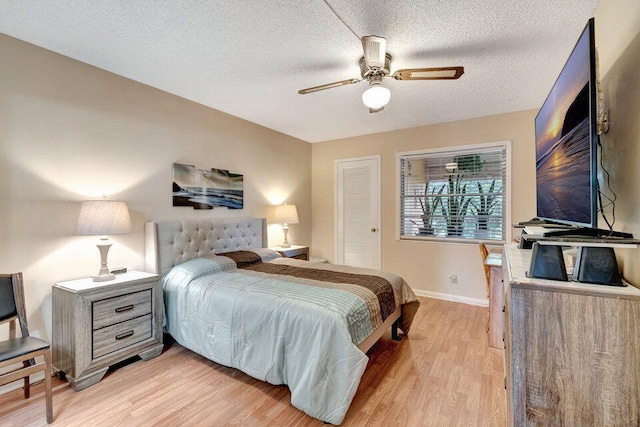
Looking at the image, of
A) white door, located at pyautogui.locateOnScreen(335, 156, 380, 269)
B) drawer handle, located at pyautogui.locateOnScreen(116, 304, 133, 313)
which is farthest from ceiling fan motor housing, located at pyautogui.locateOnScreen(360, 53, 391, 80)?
drawer handle, located at pyautogui.locateOnScreen(116, 304, 133, 313)

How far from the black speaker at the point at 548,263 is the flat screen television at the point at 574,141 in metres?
0.15

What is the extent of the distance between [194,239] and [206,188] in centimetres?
65

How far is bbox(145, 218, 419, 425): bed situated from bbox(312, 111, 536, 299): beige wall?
4.77 ft

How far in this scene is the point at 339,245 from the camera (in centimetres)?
496

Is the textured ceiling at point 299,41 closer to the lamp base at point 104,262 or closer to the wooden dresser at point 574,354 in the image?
the lamp base at point 104,262

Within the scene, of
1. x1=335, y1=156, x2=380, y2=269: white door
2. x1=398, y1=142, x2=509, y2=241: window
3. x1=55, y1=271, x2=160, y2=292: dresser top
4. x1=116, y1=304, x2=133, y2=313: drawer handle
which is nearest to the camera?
x1=55, y1=271, x2=160, y2=292: dresser top

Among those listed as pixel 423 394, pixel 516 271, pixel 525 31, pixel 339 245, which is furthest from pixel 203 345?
pixel 525 31

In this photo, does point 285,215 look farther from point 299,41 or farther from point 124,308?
point 299,41

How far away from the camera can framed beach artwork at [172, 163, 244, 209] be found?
3109 millimetres

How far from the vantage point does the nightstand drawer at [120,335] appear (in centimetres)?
211

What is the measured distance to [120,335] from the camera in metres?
2.24

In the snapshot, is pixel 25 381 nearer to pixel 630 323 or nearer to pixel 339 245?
pixel 630 323

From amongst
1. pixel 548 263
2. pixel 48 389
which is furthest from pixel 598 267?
pixel 48 389

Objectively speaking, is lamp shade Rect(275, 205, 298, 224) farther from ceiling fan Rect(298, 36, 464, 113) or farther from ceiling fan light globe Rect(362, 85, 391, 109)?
ceiling fan light globe Rect(362, 85, 391, 109)
